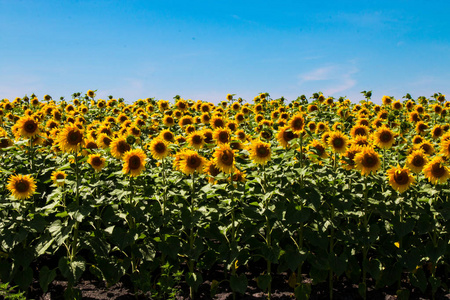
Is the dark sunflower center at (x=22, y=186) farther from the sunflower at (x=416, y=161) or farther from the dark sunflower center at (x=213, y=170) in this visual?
the sunflower at (x=416, y=161)

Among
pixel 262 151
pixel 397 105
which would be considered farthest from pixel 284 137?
pixel 397 105

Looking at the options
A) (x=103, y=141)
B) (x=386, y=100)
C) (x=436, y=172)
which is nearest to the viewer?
(x=436, y=172)

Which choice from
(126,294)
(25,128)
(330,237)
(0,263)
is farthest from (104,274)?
(330,237)

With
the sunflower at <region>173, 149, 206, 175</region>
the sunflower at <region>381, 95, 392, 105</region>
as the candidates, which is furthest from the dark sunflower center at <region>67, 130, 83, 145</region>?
the sunflower at <region>381, 95, 392, 105</region>

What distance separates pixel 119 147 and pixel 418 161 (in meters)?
4.04

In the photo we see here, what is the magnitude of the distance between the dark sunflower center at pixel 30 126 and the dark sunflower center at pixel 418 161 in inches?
209

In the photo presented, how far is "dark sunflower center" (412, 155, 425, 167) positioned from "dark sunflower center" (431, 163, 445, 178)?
15cm

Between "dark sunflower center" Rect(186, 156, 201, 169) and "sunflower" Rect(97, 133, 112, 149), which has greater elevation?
"sunflower" Rect(97, 133, 112, 149)

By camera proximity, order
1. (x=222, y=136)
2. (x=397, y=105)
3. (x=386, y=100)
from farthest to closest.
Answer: (x=386, y=100) → (x=397, y=105) → (x=222, y=136)

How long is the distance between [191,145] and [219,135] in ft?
1.71

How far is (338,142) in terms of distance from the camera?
5559 mm

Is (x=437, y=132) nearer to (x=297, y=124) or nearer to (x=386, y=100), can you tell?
(x=297, y=124)

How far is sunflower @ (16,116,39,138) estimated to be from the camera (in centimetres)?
574

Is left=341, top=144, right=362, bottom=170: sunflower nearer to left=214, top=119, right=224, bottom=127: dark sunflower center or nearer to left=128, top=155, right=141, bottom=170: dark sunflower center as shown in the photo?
left=128, top=155, right=141, bottom=170: dark sunflower center
